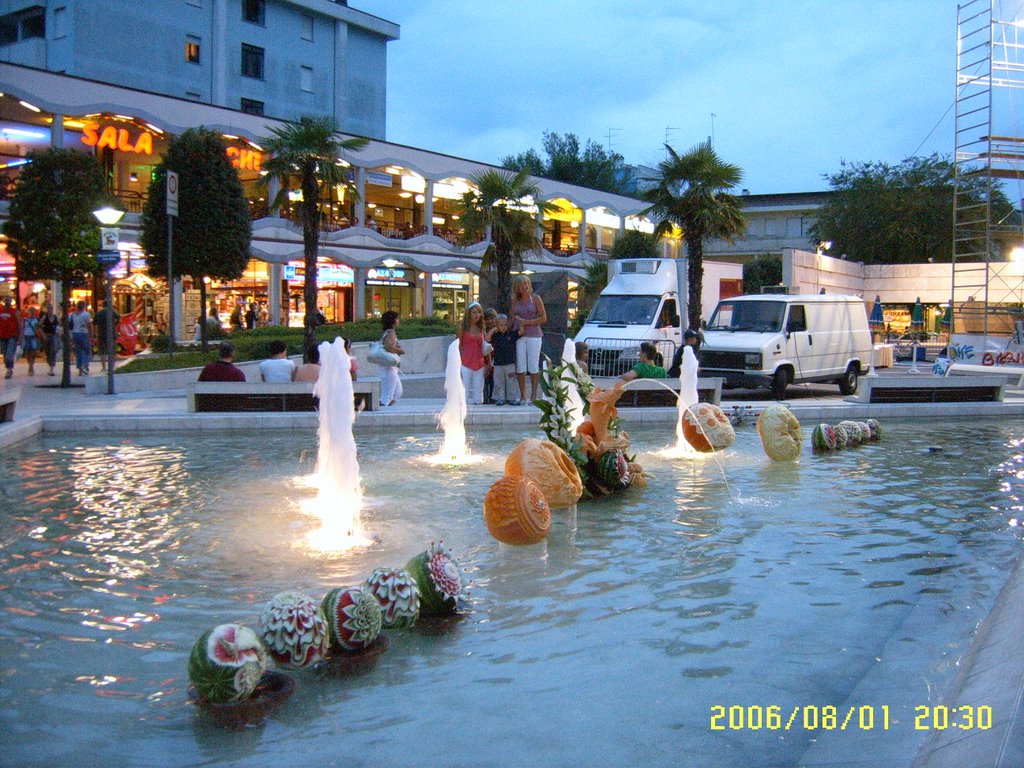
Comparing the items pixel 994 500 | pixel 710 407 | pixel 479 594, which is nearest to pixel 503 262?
pixel 710 407

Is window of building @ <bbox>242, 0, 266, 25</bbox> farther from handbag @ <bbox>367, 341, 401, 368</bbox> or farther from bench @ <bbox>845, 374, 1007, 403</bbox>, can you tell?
bench @ <bbox>845, 374, 1007, 403</bbox>

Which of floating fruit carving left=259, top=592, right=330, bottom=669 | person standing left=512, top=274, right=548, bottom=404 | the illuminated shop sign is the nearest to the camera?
floating fruit carving left=259, top=592, right=330, bottom=669

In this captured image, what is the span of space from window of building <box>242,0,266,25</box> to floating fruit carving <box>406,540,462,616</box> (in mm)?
46500

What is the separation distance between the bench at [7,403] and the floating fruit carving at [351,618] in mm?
9140

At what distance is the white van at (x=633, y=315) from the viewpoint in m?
21.5

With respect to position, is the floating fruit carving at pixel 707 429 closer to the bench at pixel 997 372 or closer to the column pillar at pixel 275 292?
the bench at pixel 997 372

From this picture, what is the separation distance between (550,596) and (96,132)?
3074cm

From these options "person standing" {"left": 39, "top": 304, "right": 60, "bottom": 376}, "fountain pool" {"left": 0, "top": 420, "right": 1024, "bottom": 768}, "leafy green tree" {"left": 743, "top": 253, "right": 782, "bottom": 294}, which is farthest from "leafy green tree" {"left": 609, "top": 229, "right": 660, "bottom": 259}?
"fountain pool" {"left": 0, "top": 420, "right": 1024, "bottom": 768}

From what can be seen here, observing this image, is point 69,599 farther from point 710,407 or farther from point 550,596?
point 710,407

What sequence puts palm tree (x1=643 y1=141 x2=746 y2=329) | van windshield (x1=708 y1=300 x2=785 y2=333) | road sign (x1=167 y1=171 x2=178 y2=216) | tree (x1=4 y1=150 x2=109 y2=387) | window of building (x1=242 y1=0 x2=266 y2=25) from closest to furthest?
tree (x1=4 y1=150 x2=109 y2=387), road sign (x1=167 y1=171 x2=178 y2=216), van windshield (x1=708 y1=300 x2=785 y2=333), palm tree (x1=643 y1=141 x2=746 y2=329), window of building (x1=242 y1=0 x2=266 y2=25)

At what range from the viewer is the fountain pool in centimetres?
371

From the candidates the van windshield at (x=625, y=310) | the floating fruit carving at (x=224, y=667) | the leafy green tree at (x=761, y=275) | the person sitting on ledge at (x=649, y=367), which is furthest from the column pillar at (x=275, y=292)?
the floating fruit carving at (x=224, y=667)

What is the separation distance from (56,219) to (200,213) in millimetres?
4540

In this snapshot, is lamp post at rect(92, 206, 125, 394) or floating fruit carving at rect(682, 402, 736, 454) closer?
floating fruit carving at rect(682, 402, 736, 454)
